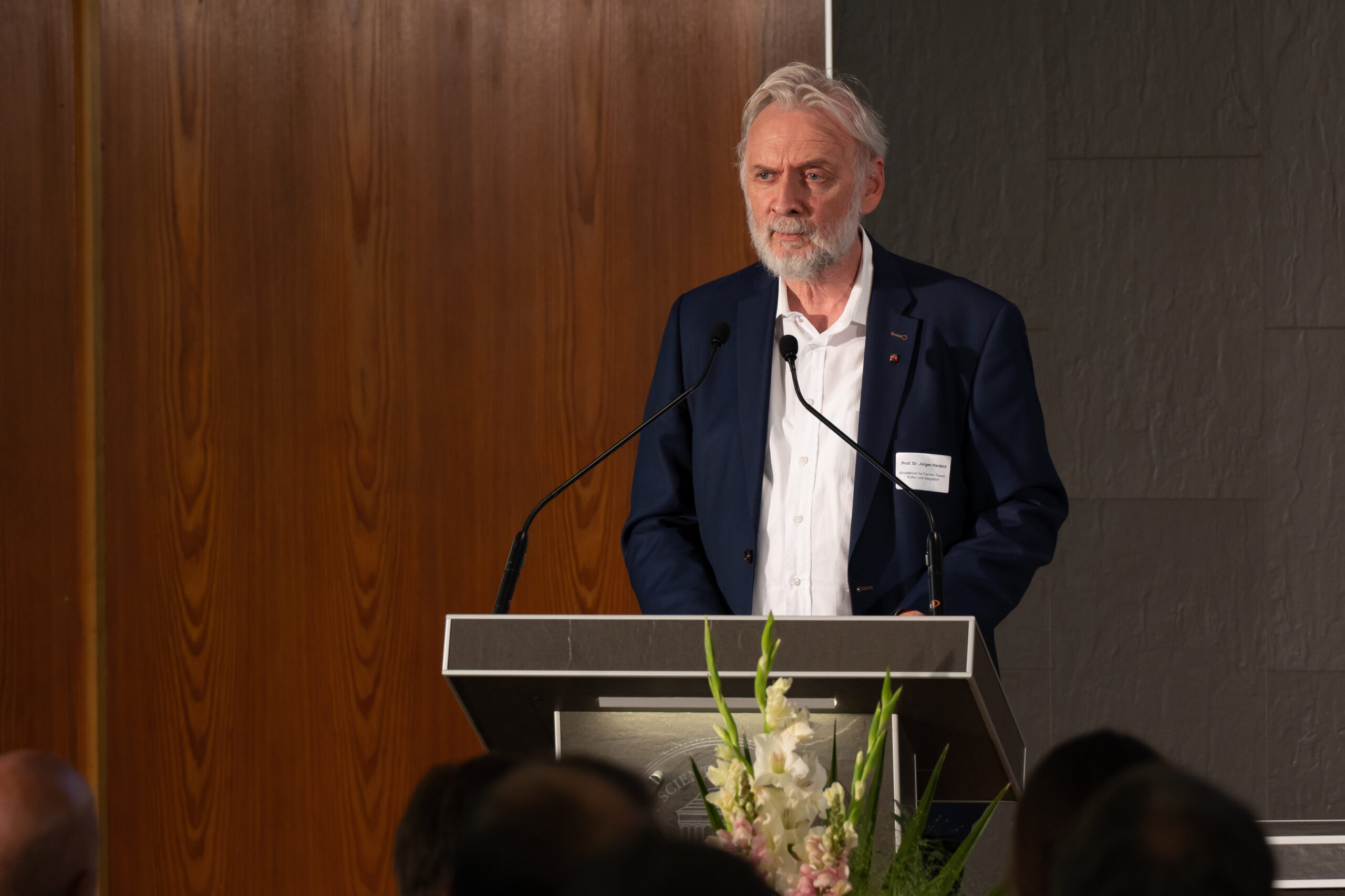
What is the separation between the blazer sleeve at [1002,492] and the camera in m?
2.14

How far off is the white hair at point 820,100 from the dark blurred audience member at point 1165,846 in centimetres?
211

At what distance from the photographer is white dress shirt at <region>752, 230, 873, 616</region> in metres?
2.44

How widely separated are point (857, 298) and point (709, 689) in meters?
1.14

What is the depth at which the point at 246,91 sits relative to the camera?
343 centimetres

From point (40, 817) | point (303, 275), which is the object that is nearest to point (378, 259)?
point (303, 275)

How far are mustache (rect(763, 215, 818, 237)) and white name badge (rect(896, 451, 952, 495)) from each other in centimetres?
48

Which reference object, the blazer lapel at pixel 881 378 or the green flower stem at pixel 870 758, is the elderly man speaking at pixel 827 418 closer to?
the blazer lapel at pixel 881 378

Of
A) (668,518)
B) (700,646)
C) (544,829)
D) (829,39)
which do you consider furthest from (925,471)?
(544,829)

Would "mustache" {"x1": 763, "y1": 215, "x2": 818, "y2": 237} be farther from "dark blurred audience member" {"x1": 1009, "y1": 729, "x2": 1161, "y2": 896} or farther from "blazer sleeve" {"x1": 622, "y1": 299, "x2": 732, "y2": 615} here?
"dark blurred audience member" {"x1": 1009, "y1": 729, "x2": 1161, "y2": 896}

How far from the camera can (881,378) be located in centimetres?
245

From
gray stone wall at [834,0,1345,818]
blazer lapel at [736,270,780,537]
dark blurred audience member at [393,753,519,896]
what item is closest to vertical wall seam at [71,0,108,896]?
blazer lapel at [736,270,780,537]

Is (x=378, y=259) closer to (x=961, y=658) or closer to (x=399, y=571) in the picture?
(x=399, y=571)

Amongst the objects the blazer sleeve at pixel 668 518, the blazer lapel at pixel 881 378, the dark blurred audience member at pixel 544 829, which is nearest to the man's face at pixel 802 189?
the blazer lapel at pixel 881 378

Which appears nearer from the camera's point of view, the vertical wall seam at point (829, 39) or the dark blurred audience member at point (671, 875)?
the dark blurred audience member at point (671, 875)
